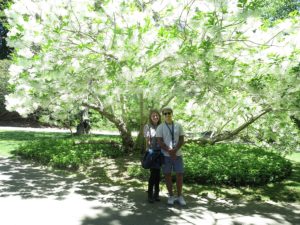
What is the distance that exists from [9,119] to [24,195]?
89.4ft

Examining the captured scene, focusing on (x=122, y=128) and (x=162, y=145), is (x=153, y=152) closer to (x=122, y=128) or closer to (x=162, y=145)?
(x=162, y=145)

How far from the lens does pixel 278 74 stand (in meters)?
6.51

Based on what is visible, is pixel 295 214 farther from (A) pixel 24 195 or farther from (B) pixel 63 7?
(B) pixel 63 7

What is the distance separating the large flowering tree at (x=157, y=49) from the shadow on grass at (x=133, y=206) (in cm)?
211

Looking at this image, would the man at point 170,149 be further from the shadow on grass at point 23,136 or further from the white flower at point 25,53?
the shadow on grass at point 23,136

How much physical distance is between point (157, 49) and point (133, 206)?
2800 millimetres

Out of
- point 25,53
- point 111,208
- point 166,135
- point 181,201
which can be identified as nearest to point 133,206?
point 111,208

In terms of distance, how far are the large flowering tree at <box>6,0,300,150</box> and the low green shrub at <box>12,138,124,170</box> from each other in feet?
8.22

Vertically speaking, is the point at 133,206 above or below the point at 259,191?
below

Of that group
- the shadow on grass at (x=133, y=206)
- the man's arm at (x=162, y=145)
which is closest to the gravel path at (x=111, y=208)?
the shadow on grass at (x=133, y=206)

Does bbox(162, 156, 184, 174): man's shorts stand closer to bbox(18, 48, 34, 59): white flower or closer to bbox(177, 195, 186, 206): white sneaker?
bbox(177, 195, 186, 206): white sneaker

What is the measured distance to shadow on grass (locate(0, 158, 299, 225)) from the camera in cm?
530

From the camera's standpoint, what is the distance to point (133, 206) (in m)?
5.94

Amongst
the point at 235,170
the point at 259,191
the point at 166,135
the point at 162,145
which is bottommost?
the point at 259,191
